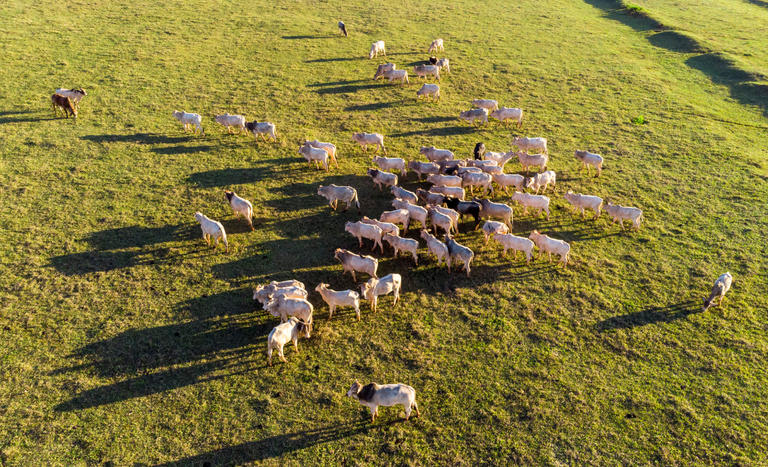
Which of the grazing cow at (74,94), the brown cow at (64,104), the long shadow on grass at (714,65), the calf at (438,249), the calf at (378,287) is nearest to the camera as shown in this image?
the calf at (378,287)

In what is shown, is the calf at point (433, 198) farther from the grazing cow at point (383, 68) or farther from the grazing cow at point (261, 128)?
the grazing cow at point (383, 68)

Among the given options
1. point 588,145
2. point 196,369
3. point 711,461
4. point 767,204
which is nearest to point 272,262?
point 196,369

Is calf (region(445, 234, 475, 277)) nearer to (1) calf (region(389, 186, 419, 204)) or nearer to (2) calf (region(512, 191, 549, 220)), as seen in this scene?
(1) calf (region(389, 186, 419, 204))

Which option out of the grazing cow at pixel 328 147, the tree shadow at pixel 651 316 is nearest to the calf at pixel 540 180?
the tree shadow at pixel 651 316

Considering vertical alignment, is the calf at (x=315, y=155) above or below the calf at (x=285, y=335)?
above

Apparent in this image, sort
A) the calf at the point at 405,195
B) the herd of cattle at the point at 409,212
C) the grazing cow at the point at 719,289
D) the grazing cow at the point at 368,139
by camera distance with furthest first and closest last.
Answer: the grazing cow at the point at 368,139 < the calf at the point at 405,195 < the grazing cow at the point at 719,289 < the herd of cattle at the point at 409,212

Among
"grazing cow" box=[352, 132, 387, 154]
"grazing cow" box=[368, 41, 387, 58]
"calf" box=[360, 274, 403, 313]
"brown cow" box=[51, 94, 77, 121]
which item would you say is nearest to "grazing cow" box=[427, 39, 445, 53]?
"grazing cow" box=[368, 41, 387, 58]

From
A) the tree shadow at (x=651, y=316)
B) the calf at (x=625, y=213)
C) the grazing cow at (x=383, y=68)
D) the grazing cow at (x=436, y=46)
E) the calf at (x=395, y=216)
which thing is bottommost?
the tree shadow at (x=651, y=316)
